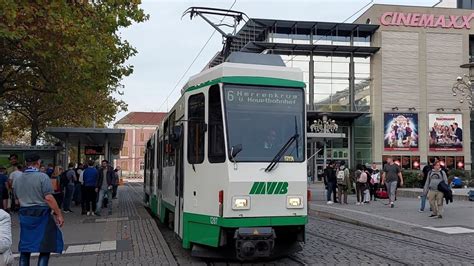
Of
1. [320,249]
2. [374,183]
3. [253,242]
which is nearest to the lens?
[253,242]

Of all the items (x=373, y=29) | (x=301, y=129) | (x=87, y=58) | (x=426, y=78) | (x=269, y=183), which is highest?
(x=373, y=29)

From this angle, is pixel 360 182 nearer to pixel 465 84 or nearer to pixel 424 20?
pixel 465 84

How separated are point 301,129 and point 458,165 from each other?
54205mm

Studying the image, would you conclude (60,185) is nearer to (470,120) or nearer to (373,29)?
(373,29)

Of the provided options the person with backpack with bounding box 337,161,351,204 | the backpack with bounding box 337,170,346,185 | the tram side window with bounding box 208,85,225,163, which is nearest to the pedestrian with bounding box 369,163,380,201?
the person with backpack with bounding box 337,161,351,204

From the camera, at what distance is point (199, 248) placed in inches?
353

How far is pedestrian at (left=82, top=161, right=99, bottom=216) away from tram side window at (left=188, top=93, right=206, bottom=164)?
9.47 meters

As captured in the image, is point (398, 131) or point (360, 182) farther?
point (398, 131)

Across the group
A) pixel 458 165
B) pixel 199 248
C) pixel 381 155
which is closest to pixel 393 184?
pixel 199 248

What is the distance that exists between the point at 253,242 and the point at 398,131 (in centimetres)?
5113

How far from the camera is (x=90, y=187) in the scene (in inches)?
707

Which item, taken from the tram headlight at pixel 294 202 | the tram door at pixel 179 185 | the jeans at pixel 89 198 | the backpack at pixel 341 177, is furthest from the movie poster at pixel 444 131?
the tram headlight at pixel 294 202

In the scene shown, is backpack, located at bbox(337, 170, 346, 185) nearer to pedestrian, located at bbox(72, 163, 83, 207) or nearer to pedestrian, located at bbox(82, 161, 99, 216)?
pedestrian, located at bbox(82, 161, 99, 216)

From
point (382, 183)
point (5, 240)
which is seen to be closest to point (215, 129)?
point (5, 240)
